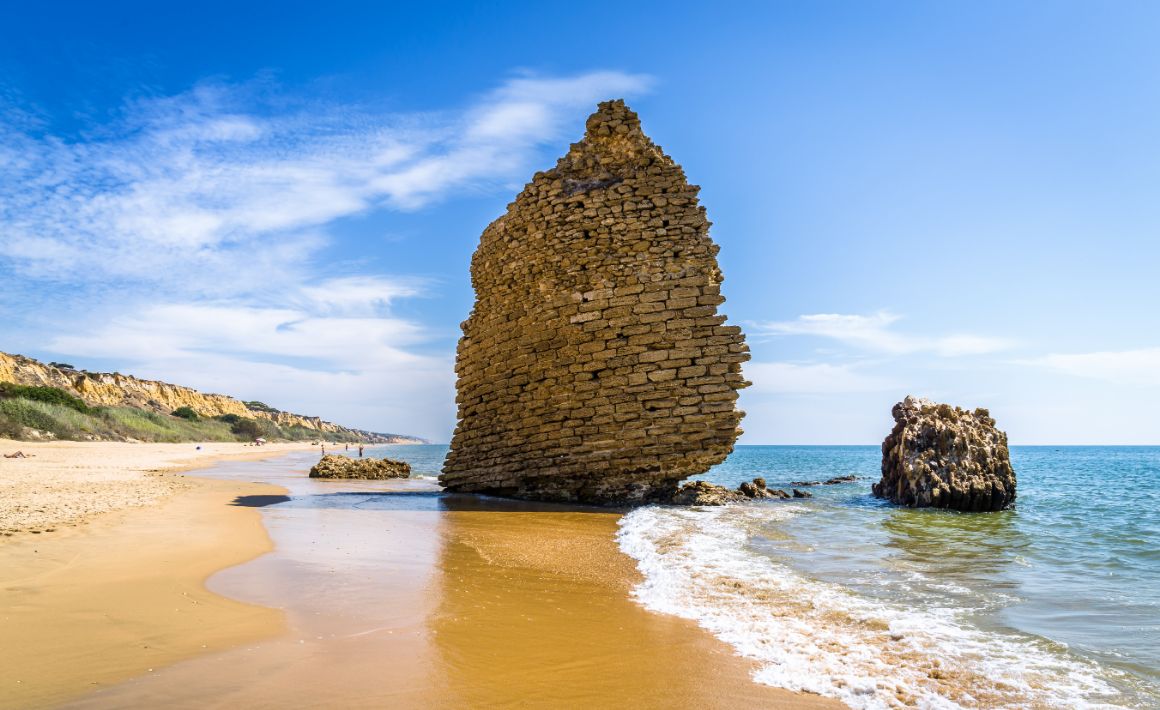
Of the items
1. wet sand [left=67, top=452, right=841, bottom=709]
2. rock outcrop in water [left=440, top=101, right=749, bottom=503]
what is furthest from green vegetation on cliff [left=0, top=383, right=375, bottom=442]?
wet sand [left=67, top=452, right=841, bottom=709]

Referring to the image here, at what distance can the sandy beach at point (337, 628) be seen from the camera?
2.82 metres

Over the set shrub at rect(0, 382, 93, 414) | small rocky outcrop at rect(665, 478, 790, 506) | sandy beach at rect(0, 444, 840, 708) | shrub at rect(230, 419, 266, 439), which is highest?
shrub at rect(0, 382, 93, 414)

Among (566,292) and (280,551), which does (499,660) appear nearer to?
(280,551)

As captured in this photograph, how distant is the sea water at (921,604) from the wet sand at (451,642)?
342 millimetres

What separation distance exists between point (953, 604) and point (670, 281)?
22.6ft

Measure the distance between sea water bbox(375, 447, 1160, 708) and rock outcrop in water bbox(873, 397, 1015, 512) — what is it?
355 cm

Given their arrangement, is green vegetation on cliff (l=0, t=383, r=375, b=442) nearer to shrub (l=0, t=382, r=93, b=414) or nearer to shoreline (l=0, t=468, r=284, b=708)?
shrub (l=0, t=382, r=93, b=414)

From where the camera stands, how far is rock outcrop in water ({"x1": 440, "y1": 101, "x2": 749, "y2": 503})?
10.7 metres

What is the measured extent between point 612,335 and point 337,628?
779 cm

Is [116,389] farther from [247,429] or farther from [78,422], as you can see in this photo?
[78,422]

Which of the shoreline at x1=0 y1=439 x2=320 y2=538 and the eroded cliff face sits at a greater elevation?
the eroded cliff face

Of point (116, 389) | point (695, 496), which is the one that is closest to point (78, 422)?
point (116, 389)

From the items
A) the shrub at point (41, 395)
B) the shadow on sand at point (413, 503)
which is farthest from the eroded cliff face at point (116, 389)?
the shadow on sand at point (413, 503)

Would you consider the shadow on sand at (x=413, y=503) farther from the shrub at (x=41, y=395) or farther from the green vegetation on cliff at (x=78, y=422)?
the shrub at (x=41, y=395)
